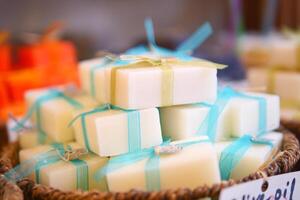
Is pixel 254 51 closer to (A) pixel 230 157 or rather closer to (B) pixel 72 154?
(A) pixel 230 157

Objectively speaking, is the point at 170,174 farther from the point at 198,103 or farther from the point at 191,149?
the point at 198,103

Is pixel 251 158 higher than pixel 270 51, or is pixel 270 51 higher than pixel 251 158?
pixel 270 51

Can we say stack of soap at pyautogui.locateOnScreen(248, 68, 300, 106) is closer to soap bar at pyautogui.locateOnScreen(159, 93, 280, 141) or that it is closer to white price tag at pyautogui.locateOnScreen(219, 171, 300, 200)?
soap bar at pyautogui.locateOnScreen(159, 93, 280, 141)

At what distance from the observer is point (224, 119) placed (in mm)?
749

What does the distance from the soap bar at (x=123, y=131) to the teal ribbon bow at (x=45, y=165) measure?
0.11ft

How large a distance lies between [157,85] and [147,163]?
12 centimetres

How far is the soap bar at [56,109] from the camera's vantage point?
777mm

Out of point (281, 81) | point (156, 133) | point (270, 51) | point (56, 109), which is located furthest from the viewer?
point (270, 51)

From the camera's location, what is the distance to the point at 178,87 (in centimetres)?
69

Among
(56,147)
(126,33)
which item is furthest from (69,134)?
(126,33)

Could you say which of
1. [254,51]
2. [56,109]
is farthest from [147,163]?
[254,51]

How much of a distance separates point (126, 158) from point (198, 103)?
0.53ft

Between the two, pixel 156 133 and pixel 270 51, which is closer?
pixel 156 133

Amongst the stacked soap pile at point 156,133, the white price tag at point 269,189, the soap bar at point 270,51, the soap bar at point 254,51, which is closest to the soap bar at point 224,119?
the stacked soap pile at point 156,133
